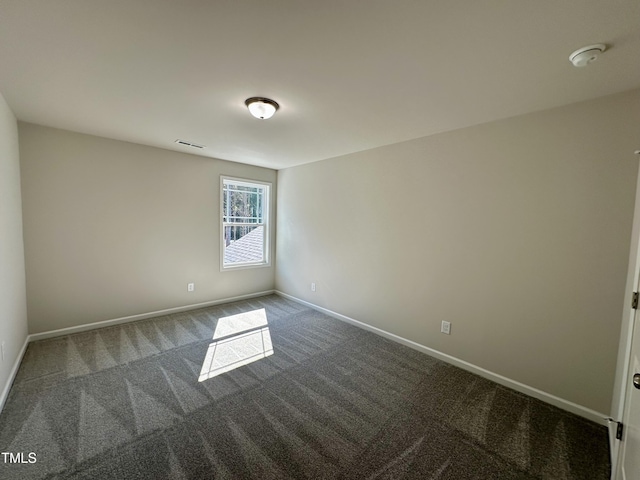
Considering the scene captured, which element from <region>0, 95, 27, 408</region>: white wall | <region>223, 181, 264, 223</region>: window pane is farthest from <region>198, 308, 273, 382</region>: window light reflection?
<region>223, 181, 264, 223</region>: window pane

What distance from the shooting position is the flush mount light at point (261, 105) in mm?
2094

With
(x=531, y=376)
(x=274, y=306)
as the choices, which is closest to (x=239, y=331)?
(x=274, y=306)

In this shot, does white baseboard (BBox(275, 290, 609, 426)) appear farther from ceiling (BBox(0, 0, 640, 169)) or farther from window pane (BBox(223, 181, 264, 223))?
window pane (BBox(223, 181, 264, 223))

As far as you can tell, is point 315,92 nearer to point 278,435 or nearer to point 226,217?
point 278,435

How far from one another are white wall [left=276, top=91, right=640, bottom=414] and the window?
1949 mm

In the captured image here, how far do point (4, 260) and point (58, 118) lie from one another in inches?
59.5

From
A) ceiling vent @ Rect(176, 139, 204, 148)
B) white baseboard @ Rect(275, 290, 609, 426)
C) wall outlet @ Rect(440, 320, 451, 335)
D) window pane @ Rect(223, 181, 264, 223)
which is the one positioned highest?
ceiling vent @ Rect(176, 139, 204, 148)

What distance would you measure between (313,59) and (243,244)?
12.1 ft

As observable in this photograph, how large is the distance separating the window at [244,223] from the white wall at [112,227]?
7.9 inches

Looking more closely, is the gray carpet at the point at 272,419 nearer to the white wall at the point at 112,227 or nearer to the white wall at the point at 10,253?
the white wall at the point at 10,253

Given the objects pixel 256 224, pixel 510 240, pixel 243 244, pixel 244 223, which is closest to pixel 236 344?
pixel 243 244

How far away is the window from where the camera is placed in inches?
177

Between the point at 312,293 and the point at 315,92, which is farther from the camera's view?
the point at 312,293

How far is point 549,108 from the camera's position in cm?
212
